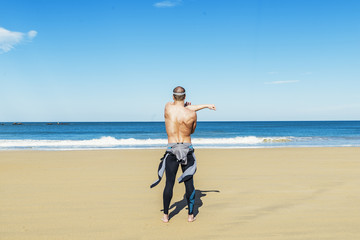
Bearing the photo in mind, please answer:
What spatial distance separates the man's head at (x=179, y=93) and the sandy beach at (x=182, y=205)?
1.83 meters

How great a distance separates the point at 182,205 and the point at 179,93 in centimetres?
222

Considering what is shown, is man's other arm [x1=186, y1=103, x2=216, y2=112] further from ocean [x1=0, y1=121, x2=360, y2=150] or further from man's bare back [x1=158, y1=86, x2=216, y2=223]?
ocean [x1=0, y1=121, x2=360, y2=150]

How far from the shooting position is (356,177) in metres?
7.91

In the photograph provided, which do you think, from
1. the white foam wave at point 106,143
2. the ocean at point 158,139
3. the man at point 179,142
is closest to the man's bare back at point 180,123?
the man at point 179,142

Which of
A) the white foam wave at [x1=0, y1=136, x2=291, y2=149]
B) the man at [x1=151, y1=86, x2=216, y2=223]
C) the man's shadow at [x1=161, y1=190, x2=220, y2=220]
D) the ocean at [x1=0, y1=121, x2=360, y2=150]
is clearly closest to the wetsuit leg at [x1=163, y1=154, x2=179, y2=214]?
the man at [x1=151, y1=86, x2=216, y2=223]

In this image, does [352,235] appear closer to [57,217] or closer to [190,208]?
[190,208]

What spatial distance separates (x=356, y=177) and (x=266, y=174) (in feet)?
7.47

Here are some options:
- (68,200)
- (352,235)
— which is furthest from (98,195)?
(352,235)

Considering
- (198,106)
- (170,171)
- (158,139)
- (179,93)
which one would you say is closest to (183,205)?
(170,171)

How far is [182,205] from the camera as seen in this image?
5434mm

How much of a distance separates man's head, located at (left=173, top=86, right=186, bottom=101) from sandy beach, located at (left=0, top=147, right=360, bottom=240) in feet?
6.00

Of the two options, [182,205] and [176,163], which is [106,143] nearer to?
[182,205]

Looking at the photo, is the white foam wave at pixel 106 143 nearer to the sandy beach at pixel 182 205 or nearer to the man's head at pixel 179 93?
the sandy beach at pixel 182 205

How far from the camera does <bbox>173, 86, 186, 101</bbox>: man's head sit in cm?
434
